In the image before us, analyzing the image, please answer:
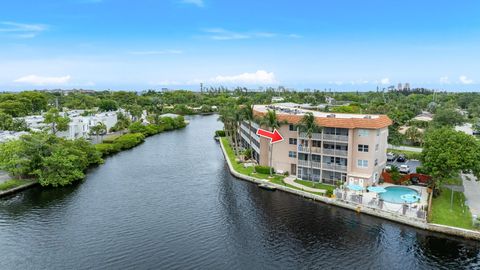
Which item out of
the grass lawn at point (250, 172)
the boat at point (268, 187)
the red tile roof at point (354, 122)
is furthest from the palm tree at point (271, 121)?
the red tile roof at point (354, 122)

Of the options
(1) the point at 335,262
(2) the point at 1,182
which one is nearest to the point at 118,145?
(2) the point at 1,182

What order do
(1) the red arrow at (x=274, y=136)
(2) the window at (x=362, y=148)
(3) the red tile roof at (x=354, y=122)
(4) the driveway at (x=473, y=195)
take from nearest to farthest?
1. (4) the driveway at (x=473, y=195)
2. (3) the red tile roof at (x=354, y=122)
3. (2) the window at (x=362, y=148)
4. (1) the red arrow at (x=274, y=136)

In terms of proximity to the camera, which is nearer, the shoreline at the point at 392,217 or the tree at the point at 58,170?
the shoreline at the point at 392,217

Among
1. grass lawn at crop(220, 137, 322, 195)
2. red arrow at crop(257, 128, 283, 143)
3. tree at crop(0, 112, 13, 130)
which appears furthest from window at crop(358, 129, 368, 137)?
tree at crop(0, 112, 13, 130)

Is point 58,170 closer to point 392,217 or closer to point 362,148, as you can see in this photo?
point 362,148

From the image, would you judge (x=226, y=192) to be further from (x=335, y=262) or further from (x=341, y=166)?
(x=335, y=262)

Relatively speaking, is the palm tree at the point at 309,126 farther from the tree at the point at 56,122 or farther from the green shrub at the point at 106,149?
the tree at the point at 56,122

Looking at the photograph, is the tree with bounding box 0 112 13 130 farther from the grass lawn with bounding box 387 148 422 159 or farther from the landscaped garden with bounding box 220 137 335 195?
the grass lawn with bounding box 387 148 422 159
